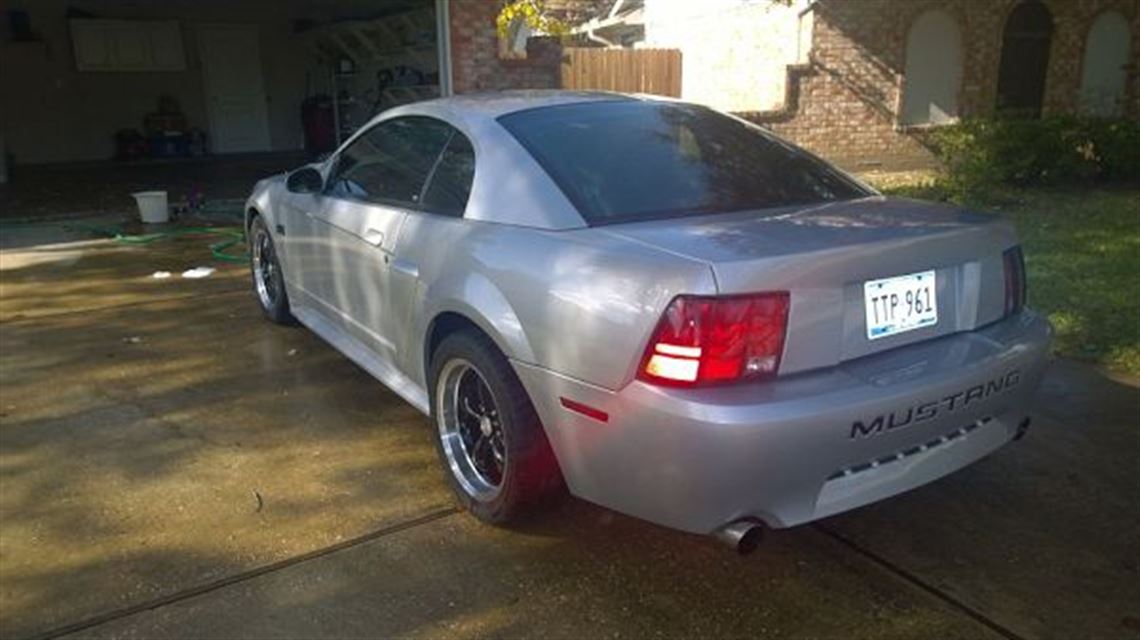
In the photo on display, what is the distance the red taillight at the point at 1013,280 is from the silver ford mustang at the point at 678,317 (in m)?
0.01

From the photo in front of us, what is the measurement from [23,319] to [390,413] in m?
3.25

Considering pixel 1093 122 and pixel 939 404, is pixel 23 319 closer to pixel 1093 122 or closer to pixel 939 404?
pixel 939 404

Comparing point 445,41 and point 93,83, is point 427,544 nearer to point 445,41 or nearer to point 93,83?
point 445,41

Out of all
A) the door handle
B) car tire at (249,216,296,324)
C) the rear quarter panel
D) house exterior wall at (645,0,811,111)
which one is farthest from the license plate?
house exterior wall at (645,0,811,111)

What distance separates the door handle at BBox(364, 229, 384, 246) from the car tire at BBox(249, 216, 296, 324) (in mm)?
1582

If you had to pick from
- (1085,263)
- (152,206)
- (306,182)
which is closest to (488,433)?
(306,182)

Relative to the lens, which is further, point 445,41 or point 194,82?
point 194,82

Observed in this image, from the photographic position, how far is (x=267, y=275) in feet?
18.5

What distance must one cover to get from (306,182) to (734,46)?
12.6 m

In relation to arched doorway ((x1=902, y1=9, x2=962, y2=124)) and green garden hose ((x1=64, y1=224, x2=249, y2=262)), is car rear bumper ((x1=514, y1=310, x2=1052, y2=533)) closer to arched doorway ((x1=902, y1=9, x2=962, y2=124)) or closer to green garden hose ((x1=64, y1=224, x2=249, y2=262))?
green garden hose ((x1=64, y1=224, x2=249, y2=262))

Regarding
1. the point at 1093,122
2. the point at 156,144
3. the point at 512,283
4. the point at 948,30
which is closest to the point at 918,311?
the point at 512,283

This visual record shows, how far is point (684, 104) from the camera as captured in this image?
3.91 m

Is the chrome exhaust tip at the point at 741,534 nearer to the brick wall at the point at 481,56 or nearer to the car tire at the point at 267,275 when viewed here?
the car tire at the point at 267,275

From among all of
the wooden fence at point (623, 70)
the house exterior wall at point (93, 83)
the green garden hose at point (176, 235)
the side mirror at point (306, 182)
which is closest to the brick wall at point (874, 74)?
the wooden fence at point (623, 70)
